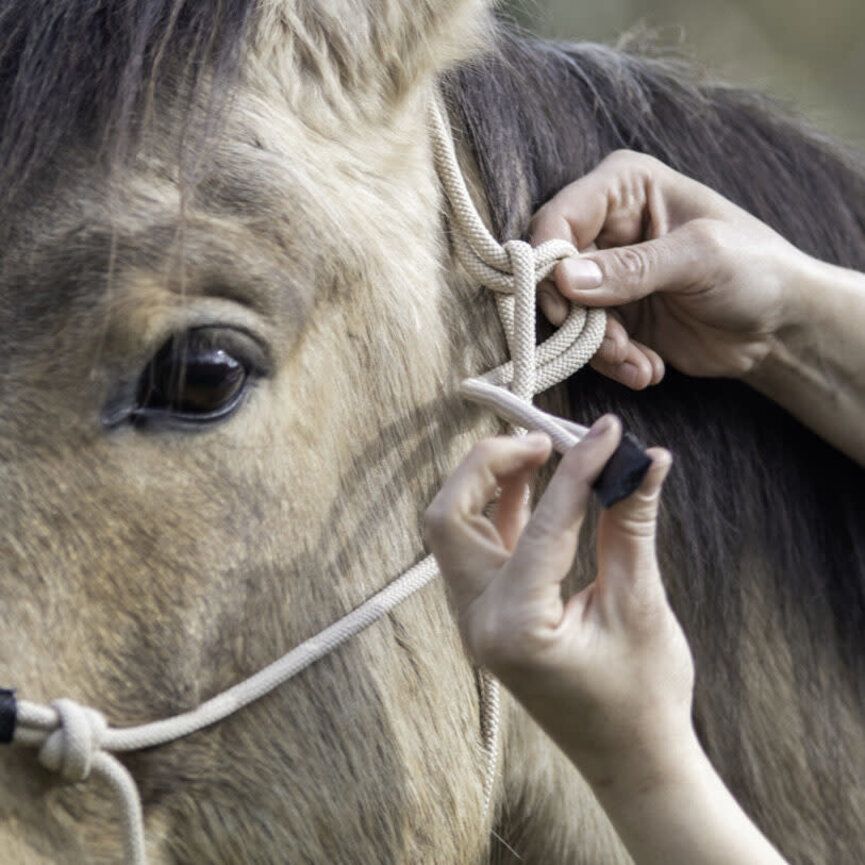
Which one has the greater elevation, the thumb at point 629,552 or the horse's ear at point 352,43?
the horse's ear at point 352,43

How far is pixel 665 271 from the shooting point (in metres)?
1.46

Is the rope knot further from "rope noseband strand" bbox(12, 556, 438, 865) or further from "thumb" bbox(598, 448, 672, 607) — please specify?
"thumb" bbox(598, 448, 672, 607)

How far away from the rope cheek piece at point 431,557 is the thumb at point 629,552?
35mm

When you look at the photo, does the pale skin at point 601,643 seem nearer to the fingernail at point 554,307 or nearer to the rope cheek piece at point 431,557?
the rope cheek piece at point 431,557

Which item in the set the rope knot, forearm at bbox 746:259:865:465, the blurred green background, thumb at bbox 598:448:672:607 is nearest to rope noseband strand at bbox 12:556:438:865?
the rope knot

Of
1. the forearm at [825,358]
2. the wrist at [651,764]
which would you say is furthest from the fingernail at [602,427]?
the forearm at [825,358]

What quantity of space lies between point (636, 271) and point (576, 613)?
1.62ft

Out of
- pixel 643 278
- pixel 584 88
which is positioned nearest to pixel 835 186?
pixel 584 88

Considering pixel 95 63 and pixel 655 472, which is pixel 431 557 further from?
pixel 95 63

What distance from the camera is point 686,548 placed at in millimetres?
1574

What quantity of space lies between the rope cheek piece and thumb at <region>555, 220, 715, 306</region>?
0.03 metres

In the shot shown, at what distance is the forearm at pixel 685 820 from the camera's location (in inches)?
43.9

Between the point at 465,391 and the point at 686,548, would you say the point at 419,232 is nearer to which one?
the point at 465,391

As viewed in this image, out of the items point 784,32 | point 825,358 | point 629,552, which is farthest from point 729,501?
point 784,32
